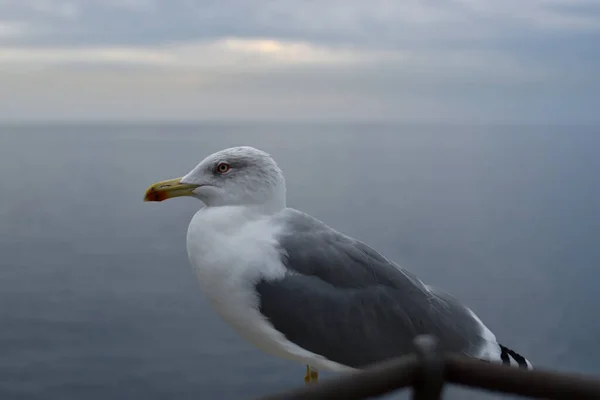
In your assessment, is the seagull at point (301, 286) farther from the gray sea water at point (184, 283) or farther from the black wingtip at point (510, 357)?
the gray sea water at point (184, 283)

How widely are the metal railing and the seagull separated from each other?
7.76ft

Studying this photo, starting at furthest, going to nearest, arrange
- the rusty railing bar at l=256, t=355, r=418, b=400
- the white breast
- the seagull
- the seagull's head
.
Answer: the seagull's head → the seagull → the white breast → the rusty railing bar at l=256, t=355, r=418, b=400

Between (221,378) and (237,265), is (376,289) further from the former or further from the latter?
(221,378)

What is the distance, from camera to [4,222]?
278 ft

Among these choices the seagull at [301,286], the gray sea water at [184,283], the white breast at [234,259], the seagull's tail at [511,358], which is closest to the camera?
the white breast at [234,259]

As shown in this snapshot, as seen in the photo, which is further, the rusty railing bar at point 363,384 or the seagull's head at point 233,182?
the seagull's head at point 233,182

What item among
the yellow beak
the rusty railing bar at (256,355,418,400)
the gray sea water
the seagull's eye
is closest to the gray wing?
the seagull's eye

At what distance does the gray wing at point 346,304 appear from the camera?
3.81 meters

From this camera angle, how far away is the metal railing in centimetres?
124

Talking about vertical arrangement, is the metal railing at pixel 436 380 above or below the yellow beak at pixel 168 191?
below

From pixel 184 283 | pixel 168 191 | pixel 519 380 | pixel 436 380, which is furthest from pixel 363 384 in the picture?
pixel 184 283

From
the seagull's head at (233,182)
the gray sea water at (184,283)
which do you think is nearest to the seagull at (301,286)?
the seagull's head at (233,182)

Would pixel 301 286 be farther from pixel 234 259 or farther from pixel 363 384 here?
pixel 363 384

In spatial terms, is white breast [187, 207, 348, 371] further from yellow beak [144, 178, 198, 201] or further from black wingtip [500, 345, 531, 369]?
black wingtip [500, 345, 531, 369]
